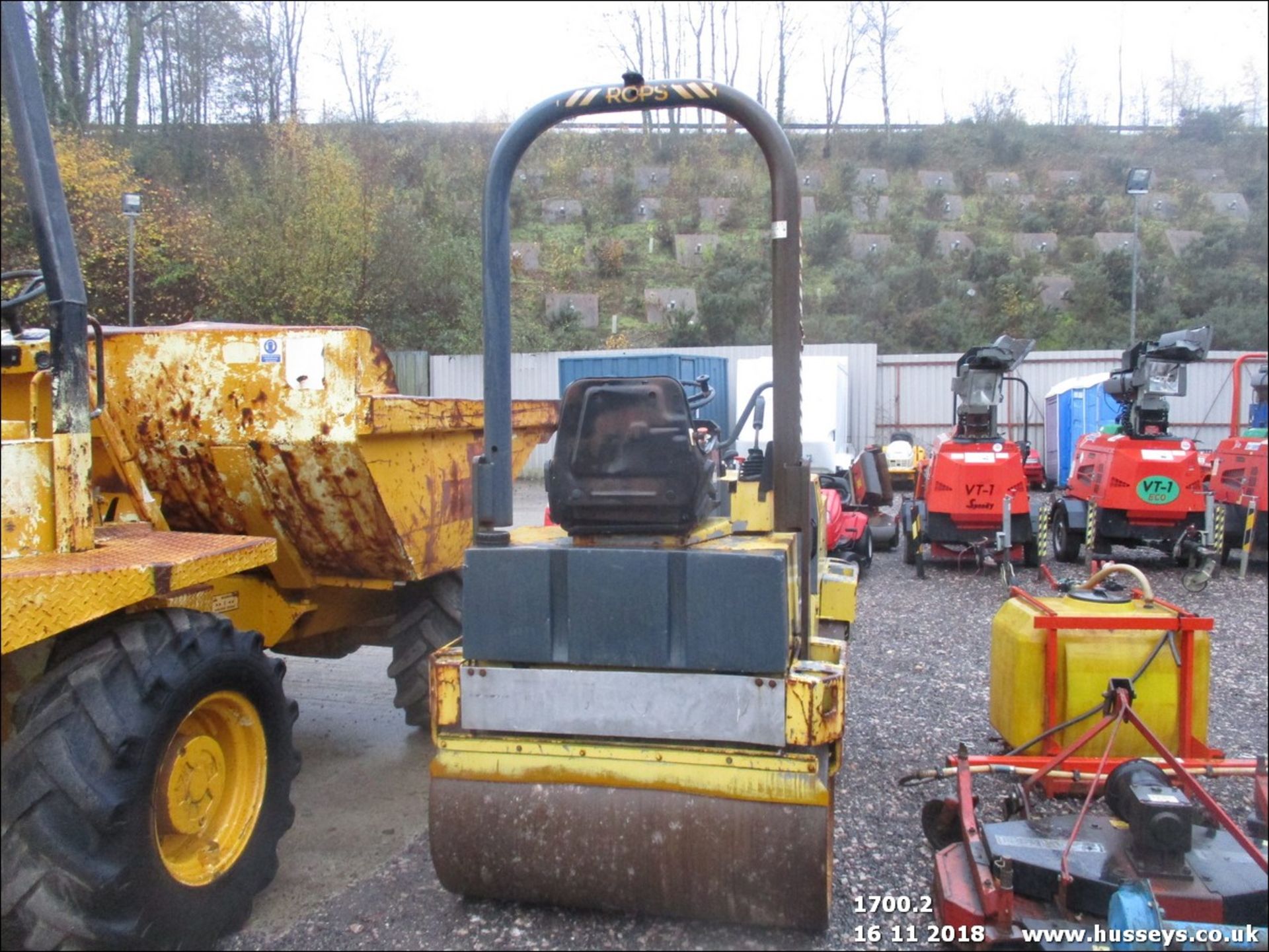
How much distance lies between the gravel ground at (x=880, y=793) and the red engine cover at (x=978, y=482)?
122 centimetres

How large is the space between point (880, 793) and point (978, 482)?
20.7ft

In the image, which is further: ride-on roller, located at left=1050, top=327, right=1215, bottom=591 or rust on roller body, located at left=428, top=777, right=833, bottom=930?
ride-on roller, located at left=1050, top=327, right=1215, bottom=591

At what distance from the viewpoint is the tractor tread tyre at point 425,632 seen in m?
5.20

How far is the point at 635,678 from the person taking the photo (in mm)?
3090

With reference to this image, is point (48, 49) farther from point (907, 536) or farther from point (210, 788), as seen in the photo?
point (907, 536)

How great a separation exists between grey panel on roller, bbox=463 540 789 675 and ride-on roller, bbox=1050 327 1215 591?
7.99 meters

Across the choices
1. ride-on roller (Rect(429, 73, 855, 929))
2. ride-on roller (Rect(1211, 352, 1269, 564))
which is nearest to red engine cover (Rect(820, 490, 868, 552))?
ride-on roller (Rect(1211, 352, 1269, 564))

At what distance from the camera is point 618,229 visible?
36.6 m

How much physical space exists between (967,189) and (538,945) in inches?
1739

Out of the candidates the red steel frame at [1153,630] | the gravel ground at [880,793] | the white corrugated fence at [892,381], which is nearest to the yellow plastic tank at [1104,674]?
the red steel frame at [1153,630]

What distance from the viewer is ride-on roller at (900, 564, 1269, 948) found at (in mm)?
2918

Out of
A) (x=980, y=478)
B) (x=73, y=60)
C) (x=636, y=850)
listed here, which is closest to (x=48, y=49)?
(x=73, y=60)

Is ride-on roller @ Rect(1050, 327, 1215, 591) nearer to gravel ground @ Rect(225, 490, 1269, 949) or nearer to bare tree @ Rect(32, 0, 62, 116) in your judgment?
gravel ground @ Rect(225, 490, 1269, 949)

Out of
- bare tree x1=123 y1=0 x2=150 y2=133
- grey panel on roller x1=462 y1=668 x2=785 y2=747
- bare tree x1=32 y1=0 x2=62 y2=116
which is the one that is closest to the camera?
grey panel on roller x1=462 y1=668 x2=785 y2=747
